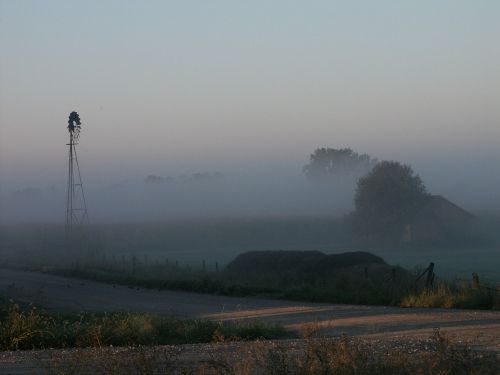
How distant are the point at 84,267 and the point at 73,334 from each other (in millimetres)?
41817

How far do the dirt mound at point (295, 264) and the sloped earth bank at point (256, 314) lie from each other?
26.4ft

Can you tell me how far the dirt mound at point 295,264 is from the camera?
48491 millimetres

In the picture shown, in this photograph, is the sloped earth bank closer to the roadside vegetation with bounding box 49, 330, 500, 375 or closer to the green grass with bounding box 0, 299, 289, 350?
the roadside vegetation with bounding box 49, 330, 500, 375

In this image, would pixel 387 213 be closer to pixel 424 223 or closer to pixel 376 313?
pixel 424 223

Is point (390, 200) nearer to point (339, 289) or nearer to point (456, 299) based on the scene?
point (339, 289)

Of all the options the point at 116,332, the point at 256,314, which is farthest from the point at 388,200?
the point at 116,332

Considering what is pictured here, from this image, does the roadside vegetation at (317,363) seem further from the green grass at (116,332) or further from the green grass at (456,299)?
the green grass at (456,299)

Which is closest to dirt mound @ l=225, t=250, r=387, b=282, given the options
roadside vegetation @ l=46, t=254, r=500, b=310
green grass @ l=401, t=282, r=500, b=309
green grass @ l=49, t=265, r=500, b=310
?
roadside vegetation @ l=46, t=254, r=500, b=310

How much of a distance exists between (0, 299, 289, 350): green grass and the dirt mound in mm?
25203

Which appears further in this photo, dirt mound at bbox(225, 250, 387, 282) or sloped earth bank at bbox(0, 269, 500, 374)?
dirt mound at bbox(225, 250, 387, 282)

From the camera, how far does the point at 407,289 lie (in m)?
35.3

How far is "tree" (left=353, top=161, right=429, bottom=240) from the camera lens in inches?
4230

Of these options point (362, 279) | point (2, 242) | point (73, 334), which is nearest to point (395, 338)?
point (73, 334)

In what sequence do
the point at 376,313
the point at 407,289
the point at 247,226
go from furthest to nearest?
1. the point at 247,226
2. the point at 407,289
3. the point at 376,313
